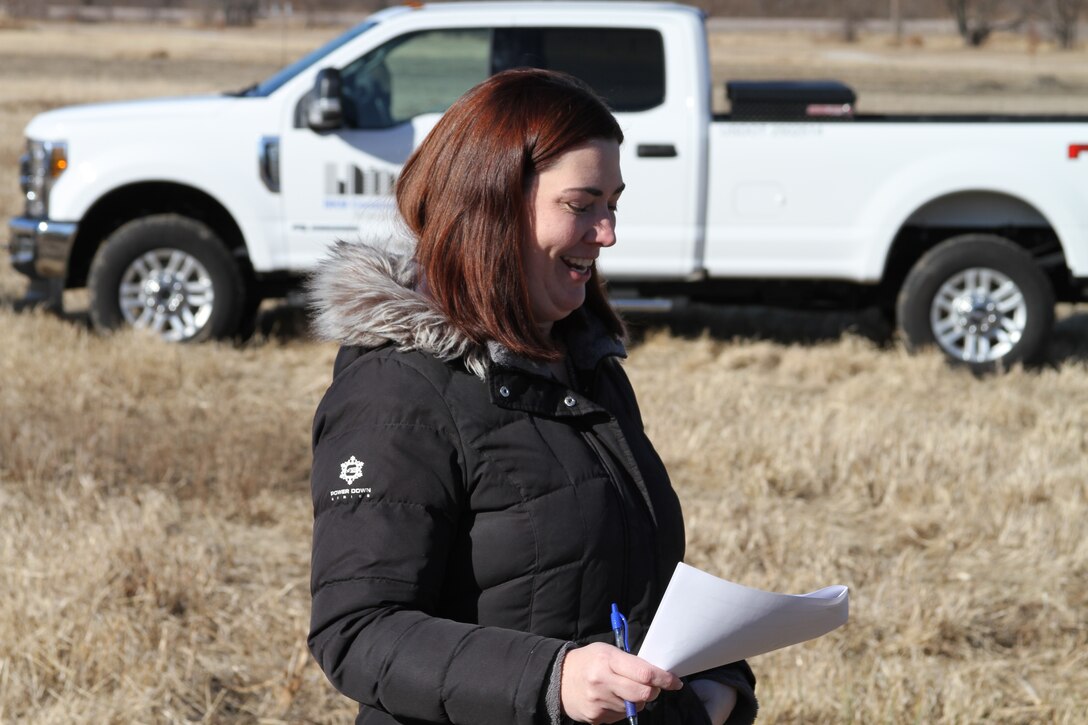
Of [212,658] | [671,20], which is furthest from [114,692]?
[671,20]

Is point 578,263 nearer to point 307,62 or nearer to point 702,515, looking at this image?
point 702,515

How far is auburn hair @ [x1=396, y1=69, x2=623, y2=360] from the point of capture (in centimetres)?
198

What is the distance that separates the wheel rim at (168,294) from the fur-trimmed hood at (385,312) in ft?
19.4

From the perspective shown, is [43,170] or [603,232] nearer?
[603,232]

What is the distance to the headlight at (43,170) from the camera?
7.86 metres

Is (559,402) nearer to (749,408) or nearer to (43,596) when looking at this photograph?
(43,596)

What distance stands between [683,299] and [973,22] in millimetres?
54482

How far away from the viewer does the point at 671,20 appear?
25.9ft

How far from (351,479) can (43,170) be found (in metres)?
6.64

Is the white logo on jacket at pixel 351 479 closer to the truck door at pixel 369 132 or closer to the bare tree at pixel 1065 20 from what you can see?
the truck door at pixel 369 132

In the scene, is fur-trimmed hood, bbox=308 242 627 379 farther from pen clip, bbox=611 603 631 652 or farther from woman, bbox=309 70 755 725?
pen clip, bbox=611 603 631 652

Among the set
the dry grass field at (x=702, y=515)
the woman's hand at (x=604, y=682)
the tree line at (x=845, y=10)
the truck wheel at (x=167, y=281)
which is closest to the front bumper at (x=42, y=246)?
the truck wheel at (x=167, y=281)

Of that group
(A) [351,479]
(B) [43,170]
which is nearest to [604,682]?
(A) [351,479]

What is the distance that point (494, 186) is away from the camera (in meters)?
1.97
